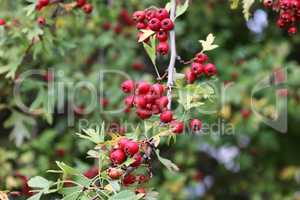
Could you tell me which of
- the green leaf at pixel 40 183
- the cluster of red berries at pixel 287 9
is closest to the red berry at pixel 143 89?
the green leaf at pixel 40 183

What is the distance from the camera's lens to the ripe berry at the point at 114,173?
6.32 ft

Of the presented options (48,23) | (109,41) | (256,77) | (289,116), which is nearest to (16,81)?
(48,23)

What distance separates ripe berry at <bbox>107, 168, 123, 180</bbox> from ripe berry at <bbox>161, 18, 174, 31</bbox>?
1.83 ft

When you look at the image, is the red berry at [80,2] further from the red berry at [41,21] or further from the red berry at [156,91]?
the red berry at [156,91]

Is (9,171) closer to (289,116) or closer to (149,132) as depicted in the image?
(149,132)

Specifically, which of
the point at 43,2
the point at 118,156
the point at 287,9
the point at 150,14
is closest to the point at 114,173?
the point at 118,156

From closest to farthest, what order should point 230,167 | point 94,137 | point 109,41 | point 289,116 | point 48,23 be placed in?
point 94,137 < point 48,23 < point 109,41 < point 289,116 < point 230,167

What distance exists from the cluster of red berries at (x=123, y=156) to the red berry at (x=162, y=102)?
0.15 metres

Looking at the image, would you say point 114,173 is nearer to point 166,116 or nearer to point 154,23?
point 166,116

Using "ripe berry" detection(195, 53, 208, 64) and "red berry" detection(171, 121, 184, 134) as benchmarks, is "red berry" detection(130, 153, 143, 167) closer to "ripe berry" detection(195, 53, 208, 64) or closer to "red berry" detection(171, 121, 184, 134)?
"red berry" detection(171, 121, 184, 134)

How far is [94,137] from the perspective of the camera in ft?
6.60

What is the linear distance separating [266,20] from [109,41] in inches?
53.3

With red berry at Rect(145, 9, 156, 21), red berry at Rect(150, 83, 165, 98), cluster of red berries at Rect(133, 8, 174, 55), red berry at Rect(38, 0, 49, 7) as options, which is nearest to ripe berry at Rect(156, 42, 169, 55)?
cluster of red berries at Rect(133, 8, 174, 55)

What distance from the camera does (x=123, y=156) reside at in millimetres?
1933
